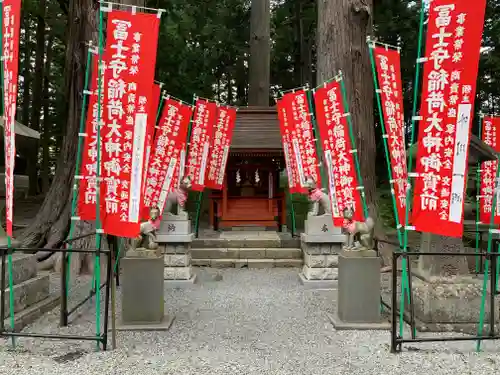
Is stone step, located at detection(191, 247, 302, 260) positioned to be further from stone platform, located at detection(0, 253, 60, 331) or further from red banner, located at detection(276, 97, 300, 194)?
stone platform, located at detection(0, 253, 60, 331)

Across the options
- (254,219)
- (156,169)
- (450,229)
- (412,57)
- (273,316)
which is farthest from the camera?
(412,57)

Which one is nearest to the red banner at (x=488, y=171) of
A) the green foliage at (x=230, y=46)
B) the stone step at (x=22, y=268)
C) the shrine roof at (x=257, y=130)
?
the shrine roof at (x=257, y=130)

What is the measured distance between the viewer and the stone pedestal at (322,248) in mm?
7289

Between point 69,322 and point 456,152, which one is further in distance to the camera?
point 69,322

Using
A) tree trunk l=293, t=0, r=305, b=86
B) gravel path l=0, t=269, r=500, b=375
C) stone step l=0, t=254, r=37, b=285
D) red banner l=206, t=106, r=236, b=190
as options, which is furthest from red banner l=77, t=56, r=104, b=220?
tree trunk l=293, t=0, r=305, b=86

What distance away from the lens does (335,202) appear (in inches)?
233

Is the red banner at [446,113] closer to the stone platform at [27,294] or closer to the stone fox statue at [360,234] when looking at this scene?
the stone fox statue at [360,234]

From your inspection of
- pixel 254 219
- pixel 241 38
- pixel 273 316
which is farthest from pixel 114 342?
pixel 241 38

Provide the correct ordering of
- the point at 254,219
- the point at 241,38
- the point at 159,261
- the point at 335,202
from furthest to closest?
the point at 241,38, the point at 254,219, the point at 335,202, the point at 159,261

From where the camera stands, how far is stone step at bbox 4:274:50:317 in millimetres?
4693

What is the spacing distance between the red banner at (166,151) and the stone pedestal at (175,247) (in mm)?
466

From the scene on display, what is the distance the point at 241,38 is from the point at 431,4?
56.2 ft

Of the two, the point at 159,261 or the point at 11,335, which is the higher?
the point at 159,261

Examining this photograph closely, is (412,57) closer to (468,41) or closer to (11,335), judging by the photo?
(468,41)
